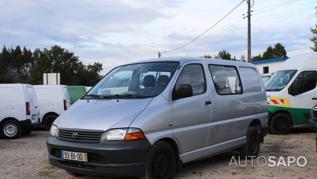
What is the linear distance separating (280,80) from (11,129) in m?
8.93

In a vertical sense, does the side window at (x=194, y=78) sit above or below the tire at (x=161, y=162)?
above

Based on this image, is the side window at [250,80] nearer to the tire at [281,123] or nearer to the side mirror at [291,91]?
the side mirror at [291,91]

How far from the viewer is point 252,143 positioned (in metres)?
8.45

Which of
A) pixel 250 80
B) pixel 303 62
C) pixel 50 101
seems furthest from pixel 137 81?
pixel 50 101

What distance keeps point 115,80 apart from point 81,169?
187 centimetres

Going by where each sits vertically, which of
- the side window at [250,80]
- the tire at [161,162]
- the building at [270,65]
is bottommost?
the tire at [161,162]

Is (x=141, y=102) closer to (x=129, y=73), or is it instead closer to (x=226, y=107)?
(x=129, y=73)

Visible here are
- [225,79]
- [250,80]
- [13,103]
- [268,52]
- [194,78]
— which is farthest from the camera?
[268,52]

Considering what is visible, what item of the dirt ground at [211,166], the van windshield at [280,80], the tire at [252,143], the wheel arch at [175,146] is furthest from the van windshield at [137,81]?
the van windshield at [280,80]

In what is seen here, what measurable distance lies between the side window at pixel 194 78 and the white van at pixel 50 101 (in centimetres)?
970

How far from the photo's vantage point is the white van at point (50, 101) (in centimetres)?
1565

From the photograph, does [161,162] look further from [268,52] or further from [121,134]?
[268,52]

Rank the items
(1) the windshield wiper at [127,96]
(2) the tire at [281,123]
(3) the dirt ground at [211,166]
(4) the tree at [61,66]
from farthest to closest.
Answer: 1. (4) the tree at [61,66]
2. (2) the tire at [281,123]
3. (3) the dirt ground at [211,166]
4. (1) the windshield wiper at [127,96]

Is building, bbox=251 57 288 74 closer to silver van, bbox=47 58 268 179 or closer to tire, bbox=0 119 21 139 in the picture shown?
tire, bbox=0 119 21 139
